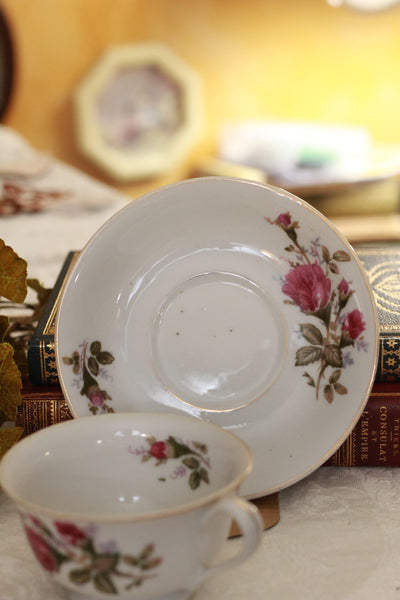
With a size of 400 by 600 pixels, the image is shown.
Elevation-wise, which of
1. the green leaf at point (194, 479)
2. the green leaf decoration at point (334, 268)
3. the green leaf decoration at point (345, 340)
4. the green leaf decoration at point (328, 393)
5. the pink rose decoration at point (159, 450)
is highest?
the green leaf decoration at point (334, 268)

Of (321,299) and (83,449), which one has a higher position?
(321,299)

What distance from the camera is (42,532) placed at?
1.18 ft

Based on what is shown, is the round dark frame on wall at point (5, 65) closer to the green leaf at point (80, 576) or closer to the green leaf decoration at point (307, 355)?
the green leaf decoration at point (307, 355)

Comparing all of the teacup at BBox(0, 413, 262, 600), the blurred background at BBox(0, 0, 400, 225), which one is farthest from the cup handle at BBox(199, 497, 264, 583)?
the blurred background at BBox(0, 0, 400, 225)

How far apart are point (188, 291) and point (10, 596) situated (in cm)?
28

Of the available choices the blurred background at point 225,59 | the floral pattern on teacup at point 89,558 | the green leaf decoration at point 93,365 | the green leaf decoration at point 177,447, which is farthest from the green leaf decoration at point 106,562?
the blurred background at point 225,59

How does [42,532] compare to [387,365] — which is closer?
[42,532]

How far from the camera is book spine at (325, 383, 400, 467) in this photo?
565 mm

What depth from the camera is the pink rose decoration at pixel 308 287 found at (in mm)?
553

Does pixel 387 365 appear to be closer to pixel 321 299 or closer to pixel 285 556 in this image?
pixel 321 299

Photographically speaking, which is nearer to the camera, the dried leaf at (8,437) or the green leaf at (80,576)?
the green leaf at (80,576)

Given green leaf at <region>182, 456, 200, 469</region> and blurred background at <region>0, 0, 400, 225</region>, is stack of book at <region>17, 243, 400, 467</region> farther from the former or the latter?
blurred background at <region>0, 0, 400, 225</region>

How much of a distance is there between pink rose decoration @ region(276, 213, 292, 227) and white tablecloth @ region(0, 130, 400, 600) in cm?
22

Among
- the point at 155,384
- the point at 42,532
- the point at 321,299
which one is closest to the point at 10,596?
the point at 42,532
